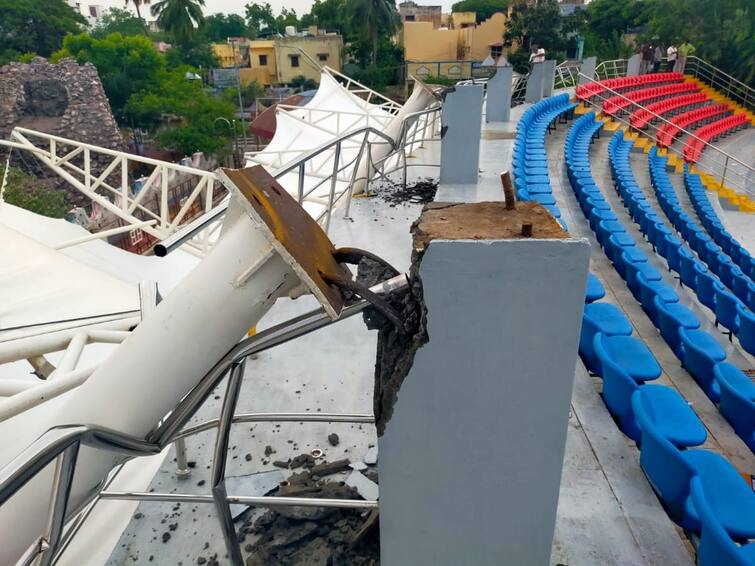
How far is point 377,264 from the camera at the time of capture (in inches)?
71.6

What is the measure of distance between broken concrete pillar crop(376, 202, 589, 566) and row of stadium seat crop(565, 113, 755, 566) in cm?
103

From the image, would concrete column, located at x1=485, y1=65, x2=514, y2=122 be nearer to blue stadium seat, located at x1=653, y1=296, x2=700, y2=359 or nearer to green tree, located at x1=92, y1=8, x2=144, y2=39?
blue stadium seat, located at x1=653, y1=296, x2=700, y2=359

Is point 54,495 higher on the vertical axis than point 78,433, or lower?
lower

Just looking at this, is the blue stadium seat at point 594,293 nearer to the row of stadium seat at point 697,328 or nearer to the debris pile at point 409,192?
the row of stadium seat at point 697,328

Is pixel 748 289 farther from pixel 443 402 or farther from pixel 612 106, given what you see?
pixel 612 106

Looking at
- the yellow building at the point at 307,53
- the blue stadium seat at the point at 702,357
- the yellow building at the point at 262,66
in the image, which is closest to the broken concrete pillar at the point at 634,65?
the blue stadium seat at the point at 702,357

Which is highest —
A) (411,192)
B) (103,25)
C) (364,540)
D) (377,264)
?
(103,25)

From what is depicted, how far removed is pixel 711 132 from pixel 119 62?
32.6 metres

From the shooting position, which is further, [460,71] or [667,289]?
[460,71]

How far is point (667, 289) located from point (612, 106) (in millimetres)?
13679

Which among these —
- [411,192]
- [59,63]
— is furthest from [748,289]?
[59,63]

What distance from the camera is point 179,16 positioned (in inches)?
1727

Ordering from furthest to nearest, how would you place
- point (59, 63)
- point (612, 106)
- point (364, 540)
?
point (59, 63) < point (612, 106) < point (364, 540)

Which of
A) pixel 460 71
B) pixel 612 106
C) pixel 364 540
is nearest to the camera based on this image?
pixel 364 540
